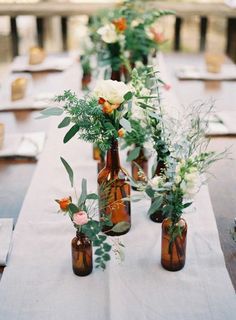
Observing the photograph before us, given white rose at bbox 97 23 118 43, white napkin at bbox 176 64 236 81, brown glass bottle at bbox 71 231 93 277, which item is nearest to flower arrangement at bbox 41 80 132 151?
brown glass bottle at bbox 71 231 93 277

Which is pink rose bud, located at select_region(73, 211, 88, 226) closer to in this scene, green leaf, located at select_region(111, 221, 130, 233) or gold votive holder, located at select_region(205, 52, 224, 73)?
green leaf, located at select_region(111, 221, 130, 233)

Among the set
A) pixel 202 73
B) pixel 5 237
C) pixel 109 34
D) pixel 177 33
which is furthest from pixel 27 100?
pixel 177 33

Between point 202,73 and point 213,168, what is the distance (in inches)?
41.9

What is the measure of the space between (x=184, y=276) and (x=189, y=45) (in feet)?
Result: 18.4

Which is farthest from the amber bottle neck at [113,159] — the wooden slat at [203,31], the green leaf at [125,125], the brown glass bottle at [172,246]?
the wooden slat at [203,31]

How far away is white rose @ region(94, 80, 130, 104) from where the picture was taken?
3.60 ft

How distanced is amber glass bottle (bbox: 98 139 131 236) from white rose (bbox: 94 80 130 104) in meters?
0.17

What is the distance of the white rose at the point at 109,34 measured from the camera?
2.04 metres

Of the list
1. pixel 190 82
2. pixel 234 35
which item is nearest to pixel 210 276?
pixel 190 82

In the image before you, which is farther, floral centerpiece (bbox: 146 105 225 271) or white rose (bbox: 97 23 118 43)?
white rose (bbox: 97 23 118 43)

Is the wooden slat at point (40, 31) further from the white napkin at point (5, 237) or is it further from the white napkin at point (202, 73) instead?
the white napkin at point (5, 237)

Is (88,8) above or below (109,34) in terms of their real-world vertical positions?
below

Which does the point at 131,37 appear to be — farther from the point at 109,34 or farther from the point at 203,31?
the point at 203,31

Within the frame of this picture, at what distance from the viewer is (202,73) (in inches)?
101
